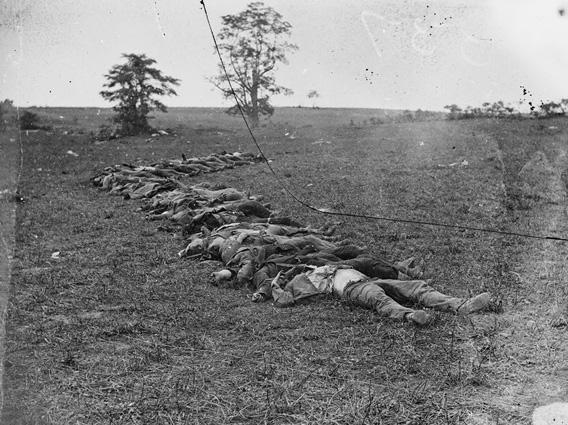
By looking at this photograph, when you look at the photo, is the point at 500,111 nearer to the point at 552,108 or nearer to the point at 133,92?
the point at 552,108

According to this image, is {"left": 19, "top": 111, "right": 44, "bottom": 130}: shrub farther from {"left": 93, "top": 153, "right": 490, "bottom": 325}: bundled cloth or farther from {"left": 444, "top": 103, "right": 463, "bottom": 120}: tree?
{"left": 444, "top": 103, "right": 463, "bottom": 120}: tree

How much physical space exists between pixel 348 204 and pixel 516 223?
111 inches

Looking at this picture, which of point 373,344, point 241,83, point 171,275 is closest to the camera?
point 373,344

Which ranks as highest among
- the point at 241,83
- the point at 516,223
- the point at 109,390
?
the point at 241,83

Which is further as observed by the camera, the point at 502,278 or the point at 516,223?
the point at 516,223

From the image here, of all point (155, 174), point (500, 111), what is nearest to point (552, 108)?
point (500, 111)

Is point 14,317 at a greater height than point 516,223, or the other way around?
point 516,223

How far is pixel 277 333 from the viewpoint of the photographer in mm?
4438

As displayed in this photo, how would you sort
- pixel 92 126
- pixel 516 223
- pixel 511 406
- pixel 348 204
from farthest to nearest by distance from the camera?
pixel 92 126 → pixel 348 204 → pixel 516 223 → pixel 511 406

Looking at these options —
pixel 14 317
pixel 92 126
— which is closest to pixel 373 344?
pixel 14 317

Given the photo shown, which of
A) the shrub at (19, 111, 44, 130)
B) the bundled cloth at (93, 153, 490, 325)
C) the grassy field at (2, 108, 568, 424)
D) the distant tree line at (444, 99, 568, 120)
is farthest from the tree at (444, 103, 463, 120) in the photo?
the shrub at (19, 111, 44, 130)

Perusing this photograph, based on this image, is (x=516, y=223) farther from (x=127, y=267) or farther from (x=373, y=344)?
(x=127, y=267)

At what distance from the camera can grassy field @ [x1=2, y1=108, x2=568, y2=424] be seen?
3.35 meters

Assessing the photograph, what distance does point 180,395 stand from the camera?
3.46 meters
